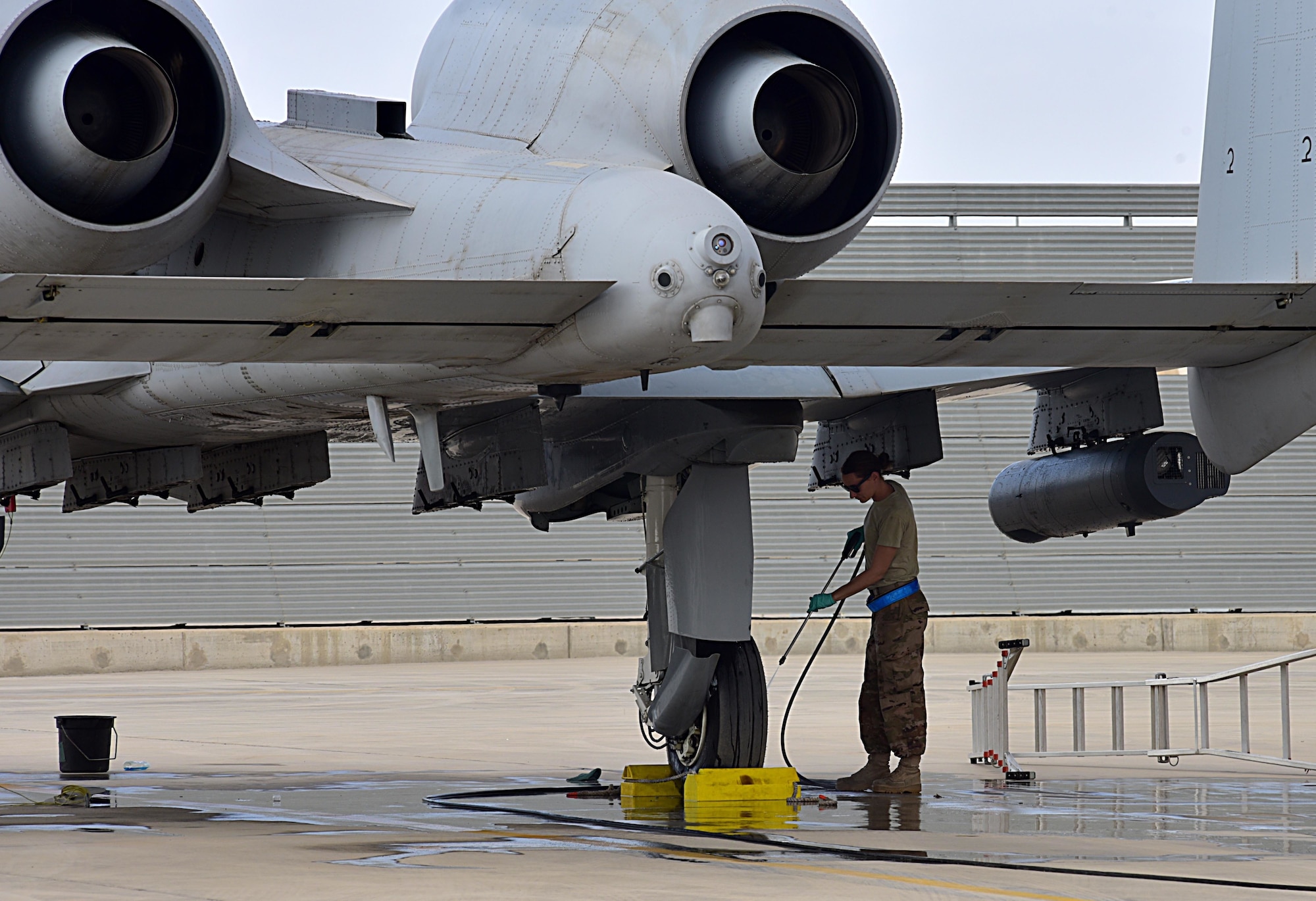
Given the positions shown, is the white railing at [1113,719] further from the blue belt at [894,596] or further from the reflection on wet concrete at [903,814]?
the blue belt at [894,596]

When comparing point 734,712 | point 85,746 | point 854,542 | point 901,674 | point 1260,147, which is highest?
point 1260,147

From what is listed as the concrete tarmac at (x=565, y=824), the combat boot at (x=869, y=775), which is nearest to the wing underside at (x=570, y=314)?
the concrete tarmac at (x=565, y=824)

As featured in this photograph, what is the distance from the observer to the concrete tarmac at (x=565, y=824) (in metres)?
6.34

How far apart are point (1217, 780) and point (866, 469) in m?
3.47

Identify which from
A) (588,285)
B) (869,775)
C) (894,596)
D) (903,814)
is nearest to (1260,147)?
(894,596)

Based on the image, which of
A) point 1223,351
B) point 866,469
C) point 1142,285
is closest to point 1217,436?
point 1223,351

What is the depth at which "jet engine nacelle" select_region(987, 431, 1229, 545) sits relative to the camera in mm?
9859

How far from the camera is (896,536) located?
10297mm

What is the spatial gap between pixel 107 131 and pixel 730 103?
2.64 meters

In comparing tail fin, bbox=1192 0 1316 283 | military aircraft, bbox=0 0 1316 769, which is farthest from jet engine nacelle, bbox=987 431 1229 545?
tail fin, bbox=1192 0 1316 283

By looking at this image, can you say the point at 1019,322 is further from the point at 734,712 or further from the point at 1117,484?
the point at 734,712

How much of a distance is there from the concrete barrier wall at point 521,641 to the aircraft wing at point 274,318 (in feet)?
83.1

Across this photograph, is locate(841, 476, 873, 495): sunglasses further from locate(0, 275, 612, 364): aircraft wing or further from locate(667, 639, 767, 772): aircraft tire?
locate(0, 275, 612, 364): aircraft wing

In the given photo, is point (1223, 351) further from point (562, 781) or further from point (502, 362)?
point (562, 781)
